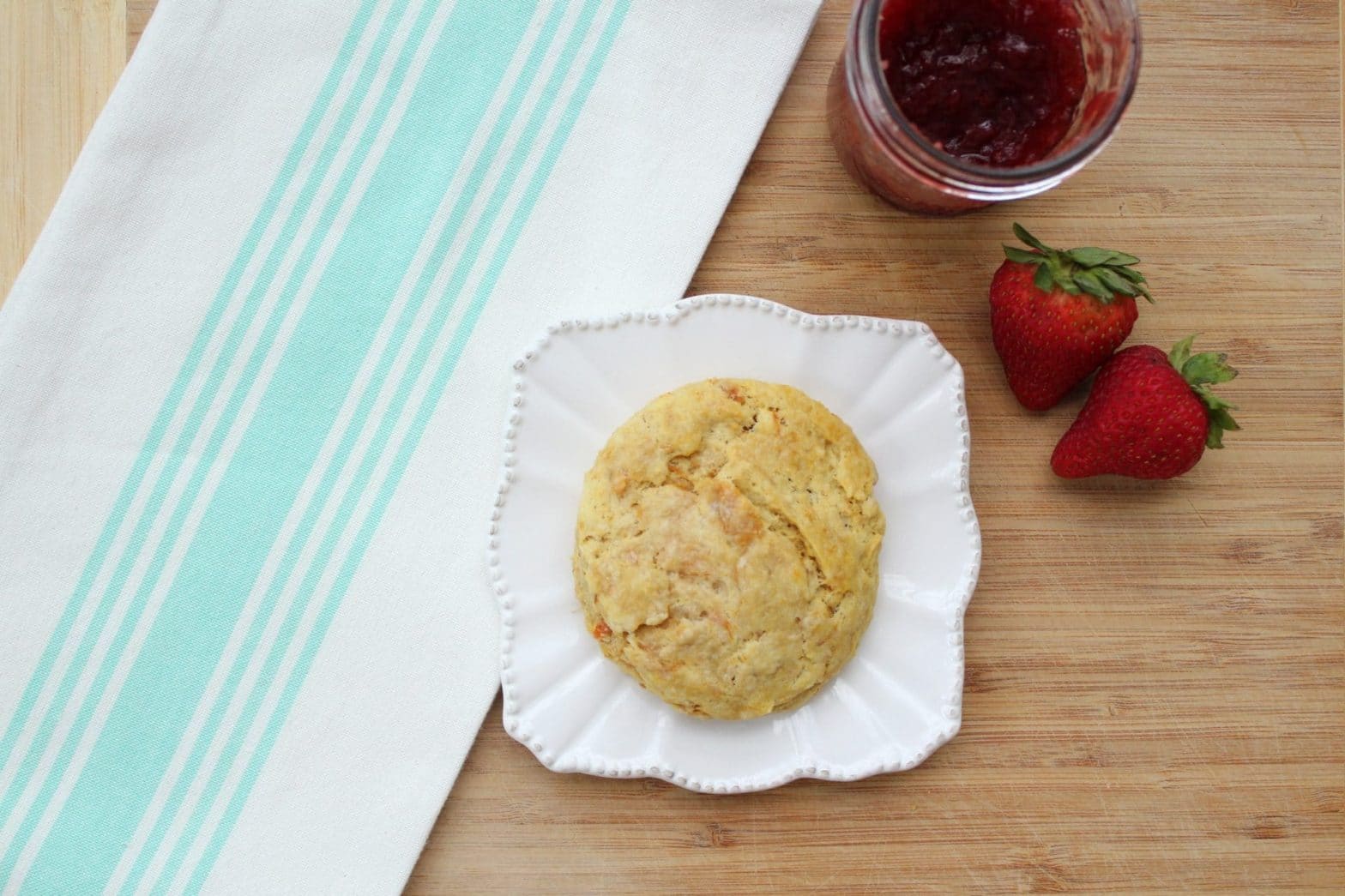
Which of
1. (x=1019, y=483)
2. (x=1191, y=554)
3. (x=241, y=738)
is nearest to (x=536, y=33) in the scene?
(x=1019, y=483)

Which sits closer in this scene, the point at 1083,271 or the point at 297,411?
the point at 1083,271

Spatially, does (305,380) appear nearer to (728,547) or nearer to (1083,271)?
(728,547)

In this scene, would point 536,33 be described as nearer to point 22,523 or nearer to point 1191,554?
point 22,523

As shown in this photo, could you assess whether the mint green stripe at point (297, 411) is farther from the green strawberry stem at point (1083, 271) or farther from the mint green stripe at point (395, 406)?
the green strawberry stem at point (1083, 271)

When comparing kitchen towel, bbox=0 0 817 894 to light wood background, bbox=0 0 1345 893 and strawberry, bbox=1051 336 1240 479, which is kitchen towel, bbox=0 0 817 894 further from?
strawberry, bbox=1051 336 1240 479

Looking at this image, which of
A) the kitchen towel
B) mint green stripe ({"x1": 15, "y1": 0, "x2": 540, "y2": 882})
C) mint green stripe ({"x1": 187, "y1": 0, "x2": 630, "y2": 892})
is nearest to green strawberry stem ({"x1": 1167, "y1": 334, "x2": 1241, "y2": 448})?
the kitchen towel

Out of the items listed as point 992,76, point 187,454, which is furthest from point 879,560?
point 187,454
